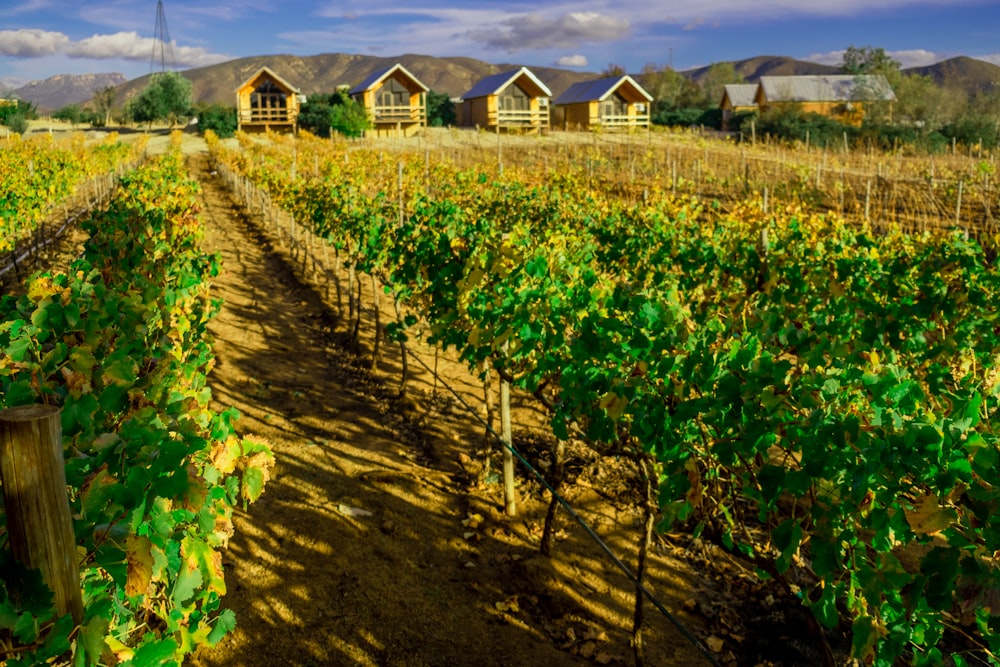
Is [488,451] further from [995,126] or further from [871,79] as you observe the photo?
[871,79]

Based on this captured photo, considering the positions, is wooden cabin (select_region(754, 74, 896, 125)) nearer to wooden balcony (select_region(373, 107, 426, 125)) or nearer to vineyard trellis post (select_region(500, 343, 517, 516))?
wooden balcony (select_region(373, 107, 426, 125))

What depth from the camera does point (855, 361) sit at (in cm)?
315

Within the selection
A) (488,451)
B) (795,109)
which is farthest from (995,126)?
(488,451)

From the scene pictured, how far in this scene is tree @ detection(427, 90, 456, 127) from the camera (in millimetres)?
58553

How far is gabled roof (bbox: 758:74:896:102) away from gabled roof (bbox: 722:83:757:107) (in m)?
1.55

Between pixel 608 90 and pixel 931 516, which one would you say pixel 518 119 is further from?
pixel 931 516

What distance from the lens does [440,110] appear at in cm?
6031

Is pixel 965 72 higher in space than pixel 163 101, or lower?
higher

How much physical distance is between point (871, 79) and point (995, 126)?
17.9 meters

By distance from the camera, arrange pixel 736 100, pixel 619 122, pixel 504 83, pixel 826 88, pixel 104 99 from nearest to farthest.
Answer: pixel 504 83 → pixel 619 122 → pixel 826 88 → pixel 736 100 → pixel 104 99

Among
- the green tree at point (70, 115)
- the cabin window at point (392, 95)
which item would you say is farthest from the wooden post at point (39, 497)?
the green tree at point (70, 115)

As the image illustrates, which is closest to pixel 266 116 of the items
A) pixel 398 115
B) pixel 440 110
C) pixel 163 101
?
pixel 398 115

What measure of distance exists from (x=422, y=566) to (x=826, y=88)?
193 feet

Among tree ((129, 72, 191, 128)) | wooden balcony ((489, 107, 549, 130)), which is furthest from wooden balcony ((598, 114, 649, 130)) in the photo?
tree ((129, 72, 191, 128))
